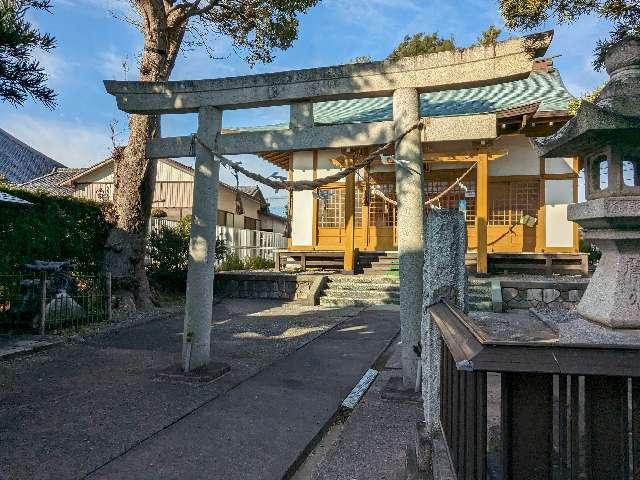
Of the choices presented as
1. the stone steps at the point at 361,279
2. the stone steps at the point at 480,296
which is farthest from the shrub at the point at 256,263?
the stone steps at the point at 480,296

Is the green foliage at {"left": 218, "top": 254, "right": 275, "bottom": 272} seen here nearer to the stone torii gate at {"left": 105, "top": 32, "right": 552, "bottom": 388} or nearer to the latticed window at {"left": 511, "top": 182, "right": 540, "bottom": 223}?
the latticed window at {"left": 511, "top": 182, "right": 540, "bottom": 223}

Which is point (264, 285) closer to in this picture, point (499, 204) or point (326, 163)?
point (326, 163)

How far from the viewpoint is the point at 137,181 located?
10.8m

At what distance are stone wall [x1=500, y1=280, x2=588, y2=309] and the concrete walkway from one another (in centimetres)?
452

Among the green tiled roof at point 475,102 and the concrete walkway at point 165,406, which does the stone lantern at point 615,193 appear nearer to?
the concrete walkway at point 165,406

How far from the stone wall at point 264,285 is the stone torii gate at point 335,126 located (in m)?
7.98

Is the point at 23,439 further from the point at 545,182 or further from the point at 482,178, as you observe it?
the point at 545,182

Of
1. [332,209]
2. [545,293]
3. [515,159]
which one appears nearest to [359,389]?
[545,293]

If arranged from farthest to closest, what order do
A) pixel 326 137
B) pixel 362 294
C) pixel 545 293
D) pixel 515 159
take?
pixel 515 159
pixel 362 294
pixel 545 293
pixel 326 137

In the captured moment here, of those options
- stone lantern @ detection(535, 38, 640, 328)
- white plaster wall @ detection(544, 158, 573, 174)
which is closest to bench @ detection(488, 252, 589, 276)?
white plaster wall @ detection(544, 158, 573, 174)

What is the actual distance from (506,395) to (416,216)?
3.46 metres

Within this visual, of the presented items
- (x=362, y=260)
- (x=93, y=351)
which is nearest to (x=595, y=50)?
(x=93, y=351)

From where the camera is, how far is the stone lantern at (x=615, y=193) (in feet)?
9.72

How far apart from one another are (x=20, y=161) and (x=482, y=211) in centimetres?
2789
